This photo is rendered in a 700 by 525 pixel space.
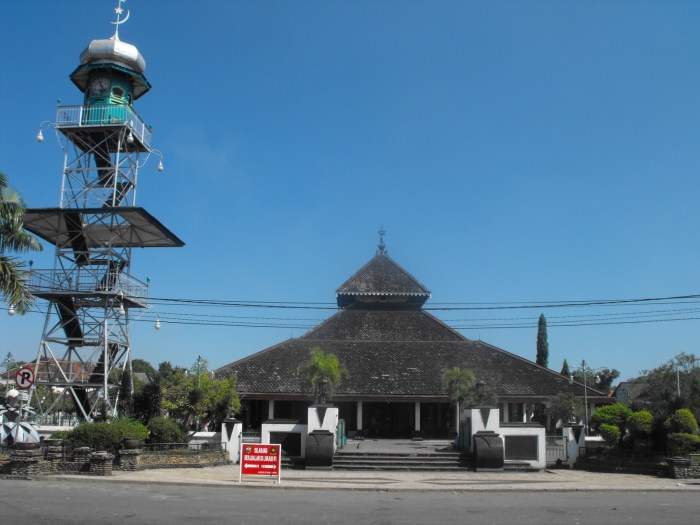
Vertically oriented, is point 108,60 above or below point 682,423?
above

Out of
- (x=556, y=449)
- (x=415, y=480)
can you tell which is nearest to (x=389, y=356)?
(x=556, y=449)

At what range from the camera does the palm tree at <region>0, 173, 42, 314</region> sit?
Answer: 1568cm

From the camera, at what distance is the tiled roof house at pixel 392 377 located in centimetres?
3288

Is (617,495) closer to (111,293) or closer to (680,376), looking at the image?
(111,293)

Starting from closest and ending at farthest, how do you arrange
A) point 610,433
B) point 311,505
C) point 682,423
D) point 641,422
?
point 311,505, point 682,423, point 641,422, point 610,433

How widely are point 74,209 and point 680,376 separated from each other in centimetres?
3314

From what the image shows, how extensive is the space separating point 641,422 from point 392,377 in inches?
593

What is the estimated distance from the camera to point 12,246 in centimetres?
1614

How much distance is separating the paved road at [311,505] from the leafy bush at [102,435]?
327 centimetres

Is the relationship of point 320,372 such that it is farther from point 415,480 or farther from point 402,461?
point 415,480

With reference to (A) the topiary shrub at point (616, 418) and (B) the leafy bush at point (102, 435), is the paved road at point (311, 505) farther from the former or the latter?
(A) the topiary shrub at point (616, 418)

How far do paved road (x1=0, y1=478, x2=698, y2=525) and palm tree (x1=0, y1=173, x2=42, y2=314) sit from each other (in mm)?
4296

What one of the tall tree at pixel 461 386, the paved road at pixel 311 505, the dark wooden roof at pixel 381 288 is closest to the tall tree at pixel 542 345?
the dark wooden roof at pixel 381 288

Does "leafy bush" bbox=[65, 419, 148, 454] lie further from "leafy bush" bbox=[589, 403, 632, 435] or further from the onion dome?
the onion dome
